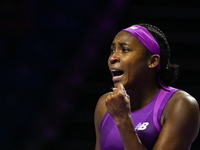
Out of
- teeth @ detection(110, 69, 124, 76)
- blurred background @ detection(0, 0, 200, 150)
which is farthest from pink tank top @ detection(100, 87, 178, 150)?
blurred background @ detection(0, 0, 200, 150)

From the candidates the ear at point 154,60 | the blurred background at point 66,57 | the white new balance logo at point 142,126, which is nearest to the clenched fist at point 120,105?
the white new balance logo at point 142,126

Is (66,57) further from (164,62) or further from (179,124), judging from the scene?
(179,124)

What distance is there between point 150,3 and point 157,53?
5.91ft

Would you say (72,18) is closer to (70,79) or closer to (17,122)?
(70,79)

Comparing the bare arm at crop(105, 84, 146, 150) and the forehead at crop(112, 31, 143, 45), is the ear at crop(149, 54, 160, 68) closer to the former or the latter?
Answer: the forehead at crop(112, 31, 143, 45)

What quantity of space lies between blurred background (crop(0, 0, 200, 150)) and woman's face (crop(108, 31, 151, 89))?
1.63 metres

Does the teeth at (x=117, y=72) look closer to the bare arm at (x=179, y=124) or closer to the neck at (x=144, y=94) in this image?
the neck at (x=144, y=94)

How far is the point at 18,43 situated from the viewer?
3213 mm

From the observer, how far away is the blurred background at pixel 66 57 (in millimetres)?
3115

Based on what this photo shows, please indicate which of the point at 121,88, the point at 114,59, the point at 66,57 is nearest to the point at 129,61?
the point at 114,59

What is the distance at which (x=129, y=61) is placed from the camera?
63.7 inches

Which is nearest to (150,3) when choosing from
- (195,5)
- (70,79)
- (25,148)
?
(195,5)

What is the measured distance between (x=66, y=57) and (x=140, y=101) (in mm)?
1690

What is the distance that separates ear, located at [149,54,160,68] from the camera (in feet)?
5.57
